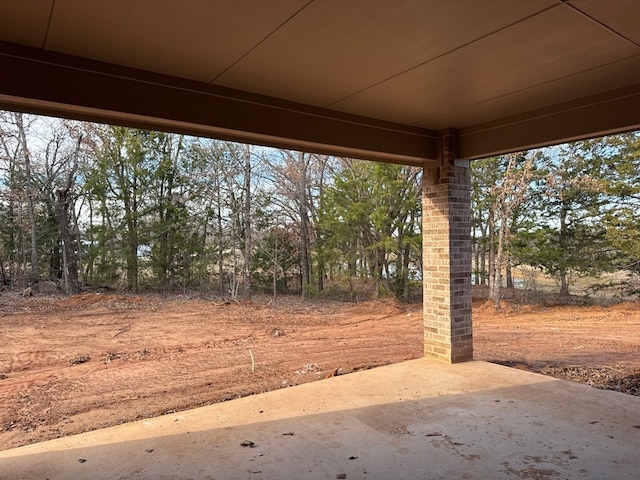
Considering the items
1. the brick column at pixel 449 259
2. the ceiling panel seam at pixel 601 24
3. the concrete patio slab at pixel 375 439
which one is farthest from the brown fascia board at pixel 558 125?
the concrete patio slab at pixel 375 439

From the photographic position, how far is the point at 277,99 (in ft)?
11.3

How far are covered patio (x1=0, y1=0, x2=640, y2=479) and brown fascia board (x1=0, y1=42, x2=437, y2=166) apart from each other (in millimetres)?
11

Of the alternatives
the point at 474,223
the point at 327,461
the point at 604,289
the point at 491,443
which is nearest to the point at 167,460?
the point at 327,461

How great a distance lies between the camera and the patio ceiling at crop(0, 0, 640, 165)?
2.05 m

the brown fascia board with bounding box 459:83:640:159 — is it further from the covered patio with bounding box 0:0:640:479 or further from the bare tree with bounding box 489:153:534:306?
the bare tree with bounding box 489:153:534:306

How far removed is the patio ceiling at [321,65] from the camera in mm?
2051

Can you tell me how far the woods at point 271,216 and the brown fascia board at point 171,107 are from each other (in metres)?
7.69

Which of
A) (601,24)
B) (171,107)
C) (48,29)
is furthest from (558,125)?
(48,29)

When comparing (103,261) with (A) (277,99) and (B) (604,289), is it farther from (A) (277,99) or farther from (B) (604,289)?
(B) (604,289)

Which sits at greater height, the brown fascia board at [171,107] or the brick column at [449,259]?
the brown fascia board at [171,107]

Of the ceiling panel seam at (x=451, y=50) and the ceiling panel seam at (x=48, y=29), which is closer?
the ceiling panel seam at (x=48, y=29)

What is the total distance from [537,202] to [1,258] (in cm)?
1492

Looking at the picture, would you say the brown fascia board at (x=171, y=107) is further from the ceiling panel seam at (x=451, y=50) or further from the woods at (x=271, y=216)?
the woods at (x=271, y=216)

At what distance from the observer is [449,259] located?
459 centimetres
